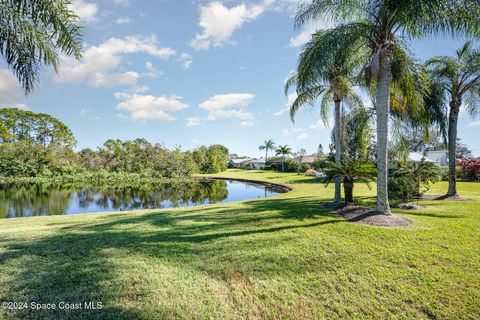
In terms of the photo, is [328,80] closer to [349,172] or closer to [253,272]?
[349,172]

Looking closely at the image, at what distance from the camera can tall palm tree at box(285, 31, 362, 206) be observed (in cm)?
664

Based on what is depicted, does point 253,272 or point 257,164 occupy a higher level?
point 257,164

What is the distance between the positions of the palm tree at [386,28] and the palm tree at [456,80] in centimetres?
468

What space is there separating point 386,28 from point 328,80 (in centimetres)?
267

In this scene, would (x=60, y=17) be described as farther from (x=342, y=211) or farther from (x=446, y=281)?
(x=342, y=211)

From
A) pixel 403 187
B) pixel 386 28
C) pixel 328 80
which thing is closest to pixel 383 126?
pixel 386 28

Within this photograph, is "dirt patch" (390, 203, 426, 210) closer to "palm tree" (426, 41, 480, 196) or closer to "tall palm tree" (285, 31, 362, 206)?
"tall palm tree" (285, 31, 362, 206)

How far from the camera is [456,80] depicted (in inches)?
400

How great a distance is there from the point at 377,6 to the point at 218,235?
722 centimetres

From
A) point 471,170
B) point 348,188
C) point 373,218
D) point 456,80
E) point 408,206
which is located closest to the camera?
point 373,218

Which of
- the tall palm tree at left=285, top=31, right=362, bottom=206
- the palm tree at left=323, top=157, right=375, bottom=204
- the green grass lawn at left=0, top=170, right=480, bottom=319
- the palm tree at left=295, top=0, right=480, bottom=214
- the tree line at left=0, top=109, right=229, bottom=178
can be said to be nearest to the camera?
the green grass lawn at left=0, top=170, right=480, bottom=319

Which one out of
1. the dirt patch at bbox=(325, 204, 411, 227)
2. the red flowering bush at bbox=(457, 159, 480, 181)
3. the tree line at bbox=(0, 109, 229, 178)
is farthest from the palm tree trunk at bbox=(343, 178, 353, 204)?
the tree line at bbox=(0, 109, 229, 178)

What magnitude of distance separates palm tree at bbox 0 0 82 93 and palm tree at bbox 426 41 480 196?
43.4ft

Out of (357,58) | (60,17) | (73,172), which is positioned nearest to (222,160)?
(73,172)
